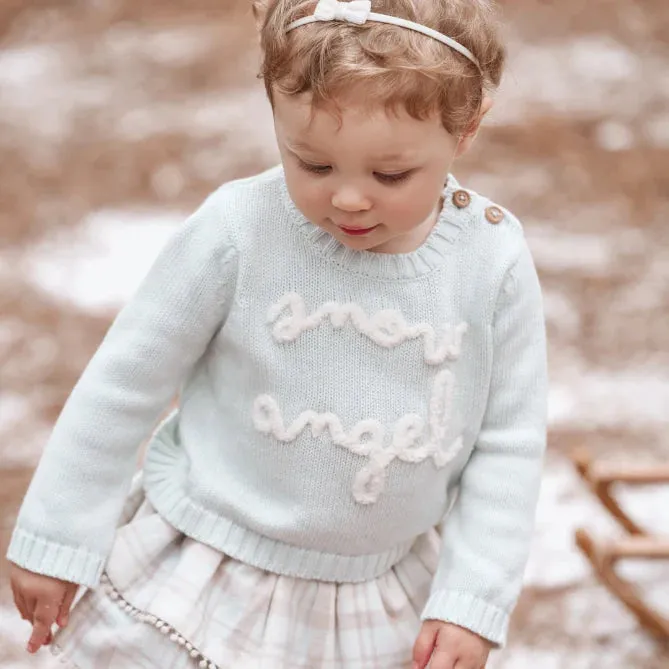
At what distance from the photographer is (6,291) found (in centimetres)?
210

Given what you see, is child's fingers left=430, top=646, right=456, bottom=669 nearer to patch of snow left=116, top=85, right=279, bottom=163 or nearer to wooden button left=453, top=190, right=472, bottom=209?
wooden button left=453, top=190, right=472, bottom=209

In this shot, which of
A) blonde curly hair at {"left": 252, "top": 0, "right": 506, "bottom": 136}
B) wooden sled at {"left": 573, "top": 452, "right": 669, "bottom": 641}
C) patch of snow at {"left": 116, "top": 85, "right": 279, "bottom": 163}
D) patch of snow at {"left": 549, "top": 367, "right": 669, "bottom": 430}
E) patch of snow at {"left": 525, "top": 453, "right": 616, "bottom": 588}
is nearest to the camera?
blonde curly hair at {"left": 252, "top": 0, "right": 506, "bottom": 136}

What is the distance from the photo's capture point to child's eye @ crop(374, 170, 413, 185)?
2.97 ft

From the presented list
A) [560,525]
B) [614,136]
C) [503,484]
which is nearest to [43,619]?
[503,484]

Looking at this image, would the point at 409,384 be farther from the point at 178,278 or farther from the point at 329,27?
the point at 329,27

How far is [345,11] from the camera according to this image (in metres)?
0.85

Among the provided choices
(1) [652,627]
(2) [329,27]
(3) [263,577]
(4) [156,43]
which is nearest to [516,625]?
(1) [652,627]

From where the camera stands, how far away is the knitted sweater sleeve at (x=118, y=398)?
101 cm

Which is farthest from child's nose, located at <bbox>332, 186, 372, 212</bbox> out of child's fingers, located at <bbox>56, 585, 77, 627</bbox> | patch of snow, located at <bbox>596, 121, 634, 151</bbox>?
patch of snow, located at <bbox>596, 121, 634, 151</bbox>

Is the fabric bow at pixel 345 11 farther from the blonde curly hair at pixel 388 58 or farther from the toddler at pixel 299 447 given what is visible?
the toddler at pixel 299 447

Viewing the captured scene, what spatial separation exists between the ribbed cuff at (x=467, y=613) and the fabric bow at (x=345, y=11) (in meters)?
0.50

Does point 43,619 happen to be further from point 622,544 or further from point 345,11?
point 622,544

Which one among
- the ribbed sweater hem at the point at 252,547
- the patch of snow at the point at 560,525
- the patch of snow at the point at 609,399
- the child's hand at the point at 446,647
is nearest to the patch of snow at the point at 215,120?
the patch of snow at the point at 609,399

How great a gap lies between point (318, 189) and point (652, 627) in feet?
3.13
